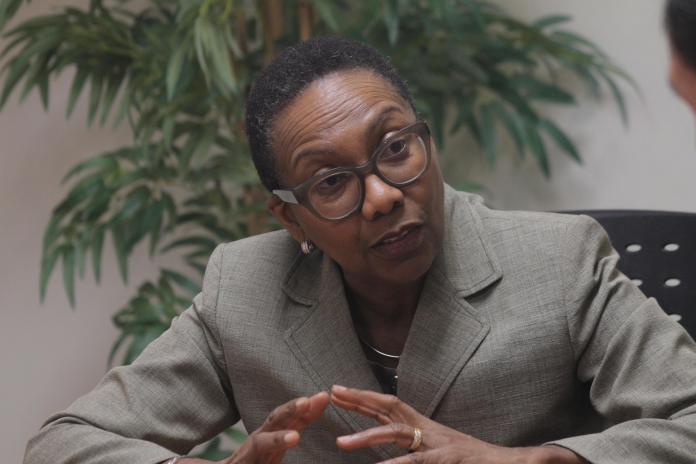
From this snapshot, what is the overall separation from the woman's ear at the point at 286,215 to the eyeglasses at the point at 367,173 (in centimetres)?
9

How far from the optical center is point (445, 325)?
4.50 feet

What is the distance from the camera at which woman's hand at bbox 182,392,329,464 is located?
3.85 ft

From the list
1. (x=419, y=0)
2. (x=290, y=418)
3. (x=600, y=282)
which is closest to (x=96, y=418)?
(x=290, y=418)

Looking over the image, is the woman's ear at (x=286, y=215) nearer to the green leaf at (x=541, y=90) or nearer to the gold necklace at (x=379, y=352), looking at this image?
the gold necklace at (x=379, y=352)

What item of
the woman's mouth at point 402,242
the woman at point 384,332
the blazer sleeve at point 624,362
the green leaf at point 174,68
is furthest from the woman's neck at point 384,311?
the green leaf at point 174,68

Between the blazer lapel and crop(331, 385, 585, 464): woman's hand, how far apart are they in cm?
15

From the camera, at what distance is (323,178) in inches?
50.9

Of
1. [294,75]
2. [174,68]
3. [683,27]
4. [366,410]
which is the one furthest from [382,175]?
[174,68]

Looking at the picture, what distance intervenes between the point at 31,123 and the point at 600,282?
6.22 ft

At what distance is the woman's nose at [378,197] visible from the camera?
126 cm

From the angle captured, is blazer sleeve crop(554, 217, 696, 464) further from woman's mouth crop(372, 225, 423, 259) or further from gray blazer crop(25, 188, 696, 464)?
woman's mouth crop(372, 225, 423, 259)

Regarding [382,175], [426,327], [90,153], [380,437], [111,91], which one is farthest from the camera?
[90,153]

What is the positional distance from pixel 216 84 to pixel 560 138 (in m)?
0.81

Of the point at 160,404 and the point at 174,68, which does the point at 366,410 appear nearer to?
the point at 160,404
